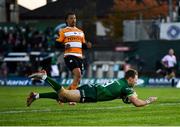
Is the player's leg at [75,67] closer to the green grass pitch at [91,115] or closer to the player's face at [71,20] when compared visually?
the green grass pitch at [91,115]

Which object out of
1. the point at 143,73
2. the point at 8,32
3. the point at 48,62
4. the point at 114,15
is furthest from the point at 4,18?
the point at 114,15

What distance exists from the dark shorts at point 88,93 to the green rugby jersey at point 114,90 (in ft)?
0.38

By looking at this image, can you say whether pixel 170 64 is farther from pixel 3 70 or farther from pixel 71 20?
pixel 71 20

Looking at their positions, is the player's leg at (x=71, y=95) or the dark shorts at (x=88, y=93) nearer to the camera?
the dark shorts at (x=88, y=93)

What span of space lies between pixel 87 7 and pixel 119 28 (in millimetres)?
8511

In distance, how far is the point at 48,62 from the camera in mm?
43469

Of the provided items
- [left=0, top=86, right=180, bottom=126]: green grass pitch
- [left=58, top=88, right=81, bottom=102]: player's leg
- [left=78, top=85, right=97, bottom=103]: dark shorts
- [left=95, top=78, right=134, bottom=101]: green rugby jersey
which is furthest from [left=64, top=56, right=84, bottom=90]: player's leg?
[left=95, top=78, right=134, bottom=101]: green rugby jersey

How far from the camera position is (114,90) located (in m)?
15.6

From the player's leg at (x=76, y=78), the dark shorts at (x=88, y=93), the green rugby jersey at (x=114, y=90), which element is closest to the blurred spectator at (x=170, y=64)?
the player's leg at (x=76, y=78)

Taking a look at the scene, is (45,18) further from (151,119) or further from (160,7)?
(151,119)

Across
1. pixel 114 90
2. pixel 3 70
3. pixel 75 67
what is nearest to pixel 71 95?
pixel 114 90

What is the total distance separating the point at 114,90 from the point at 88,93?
0.60 metres

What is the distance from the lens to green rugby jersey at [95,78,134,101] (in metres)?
15.6

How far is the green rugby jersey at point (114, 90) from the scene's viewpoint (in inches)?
613
